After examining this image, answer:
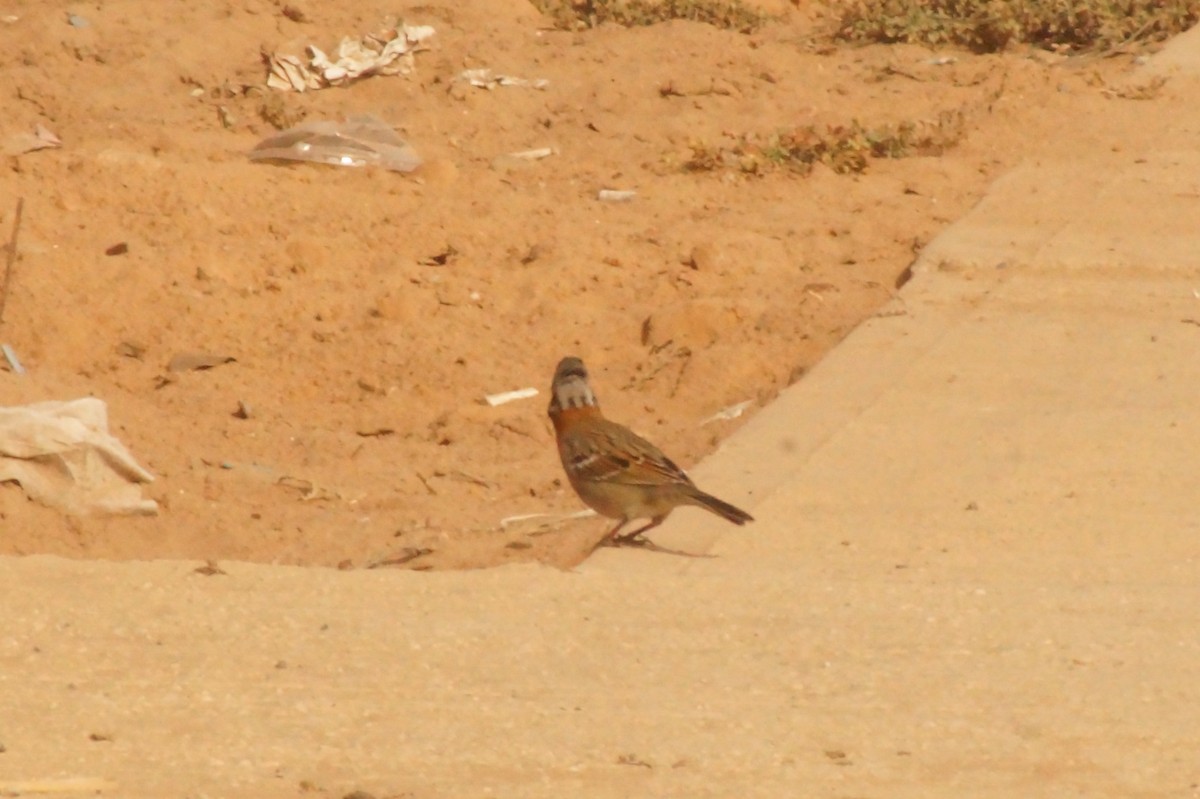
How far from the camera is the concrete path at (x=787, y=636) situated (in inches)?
171

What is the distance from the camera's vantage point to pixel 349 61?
12156mm

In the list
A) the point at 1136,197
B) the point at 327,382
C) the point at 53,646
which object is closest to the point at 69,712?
the point at 53,646

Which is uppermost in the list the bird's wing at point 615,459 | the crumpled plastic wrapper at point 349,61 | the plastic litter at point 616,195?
the bird's wing at point 615,459

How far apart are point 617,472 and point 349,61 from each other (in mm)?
6334

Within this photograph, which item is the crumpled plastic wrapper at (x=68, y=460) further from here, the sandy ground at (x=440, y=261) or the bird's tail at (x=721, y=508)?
the bird's tail at (x=721, y=508)

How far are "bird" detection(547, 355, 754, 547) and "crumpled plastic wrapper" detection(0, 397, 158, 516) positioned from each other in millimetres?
1584

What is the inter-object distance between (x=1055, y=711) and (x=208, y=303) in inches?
215

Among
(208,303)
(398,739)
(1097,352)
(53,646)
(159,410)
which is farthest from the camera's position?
(208,303)

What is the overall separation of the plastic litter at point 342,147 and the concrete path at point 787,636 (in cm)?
346

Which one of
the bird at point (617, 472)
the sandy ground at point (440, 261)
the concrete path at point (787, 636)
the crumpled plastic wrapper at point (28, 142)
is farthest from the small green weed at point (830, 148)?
the bird at point (617, 472)

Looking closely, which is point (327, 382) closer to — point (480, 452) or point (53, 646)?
point (480, 452)

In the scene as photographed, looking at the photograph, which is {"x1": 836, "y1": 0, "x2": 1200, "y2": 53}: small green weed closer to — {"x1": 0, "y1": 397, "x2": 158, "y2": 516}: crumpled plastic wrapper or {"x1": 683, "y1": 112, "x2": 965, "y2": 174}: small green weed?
{"x1": 683, "y1": 112, "x2": 965, "y2": 174}: small green weed

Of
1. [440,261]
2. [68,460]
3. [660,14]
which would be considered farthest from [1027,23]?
[68,460]

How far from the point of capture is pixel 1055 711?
466cm
